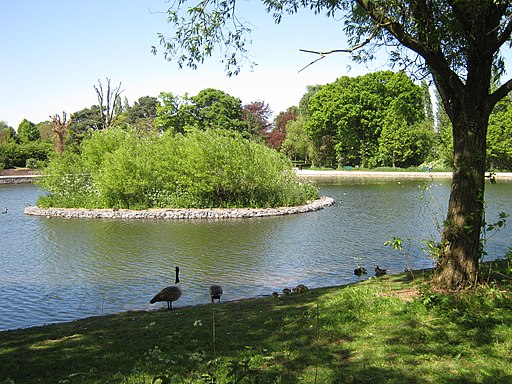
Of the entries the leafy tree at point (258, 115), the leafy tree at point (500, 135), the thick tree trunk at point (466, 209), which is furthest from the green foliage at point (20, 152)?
the thick tree trunk at point (466, 209)

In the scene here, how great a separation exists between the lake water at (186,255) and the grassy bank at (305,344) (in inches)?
71.5

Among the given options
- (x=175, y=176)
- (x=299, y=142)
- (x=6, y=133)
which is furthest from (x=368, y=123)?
(x=6, y=133)

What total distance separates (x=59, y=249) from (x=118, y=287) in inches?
217

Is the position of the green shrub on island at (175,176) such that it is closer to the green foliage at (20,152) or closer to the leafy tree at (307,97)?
the green foliage at (20,152)

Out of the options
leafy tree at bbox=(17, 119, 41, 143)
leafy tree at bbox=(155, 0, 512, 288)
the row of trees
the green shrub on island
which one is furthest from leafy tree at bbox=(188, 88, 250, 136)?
leafy tree at bbox=(155, 0, 512, 288)

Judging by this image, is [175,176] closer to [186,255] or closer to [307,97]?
[186,255]

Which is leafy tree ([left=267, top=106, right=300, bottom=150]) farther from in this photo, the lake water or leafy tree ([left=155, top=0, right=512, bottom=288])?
leafy tree ([left=155, top=0, right=512, bottom=288])

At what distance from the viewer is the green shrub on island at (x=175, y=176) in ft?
72.2

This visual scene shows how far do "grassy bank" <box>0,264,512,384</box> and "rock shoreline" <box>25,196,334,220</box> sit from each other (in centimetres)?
1394

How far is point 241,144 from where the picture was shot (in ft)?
74.7

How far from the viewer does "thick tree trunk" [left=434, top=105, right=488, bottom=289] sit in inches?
223

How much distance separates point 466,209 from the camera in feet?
18.7

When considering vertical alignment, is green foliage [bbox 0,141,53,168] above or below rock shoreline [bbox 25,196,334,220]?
above

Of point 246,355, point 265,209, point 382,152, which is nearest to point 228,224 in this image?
point 265,209
